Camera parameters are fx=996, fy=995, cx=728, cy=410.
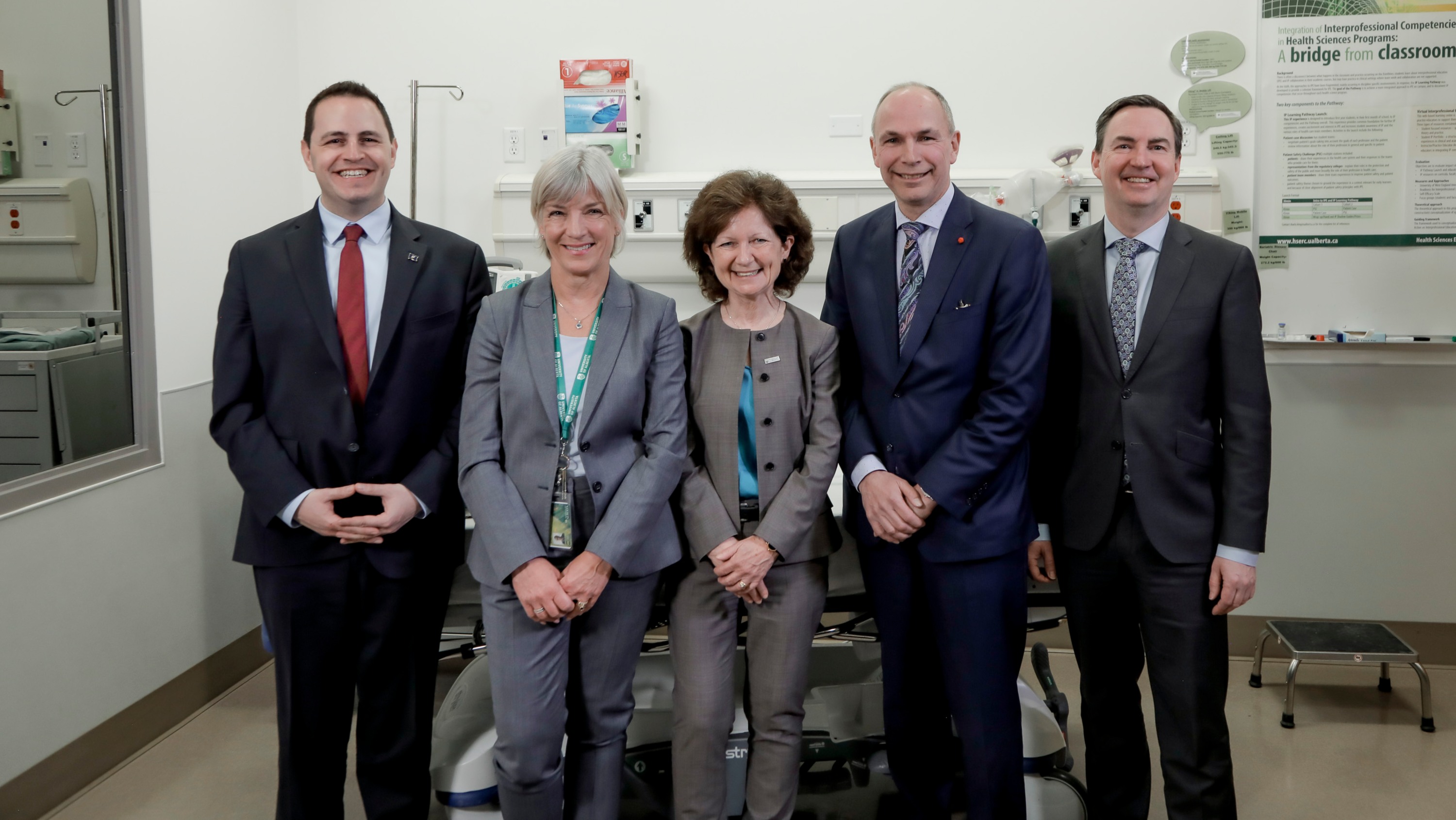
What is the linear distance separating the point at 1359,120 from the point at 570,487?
116 inches

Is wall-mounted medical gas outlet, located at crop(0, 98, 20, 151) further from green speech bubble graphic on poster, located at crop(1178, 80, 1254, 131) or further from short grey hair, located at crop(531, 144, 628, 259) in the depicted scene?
green speech bubble graphic on poster, located at crop(1178, 80, 1254, 131)

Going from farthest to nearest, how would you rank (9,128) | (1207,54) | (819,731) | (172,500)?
(1207,54)
(172,500)
(9,128)
(819,731)

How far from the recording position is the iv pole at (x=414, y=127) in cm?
359

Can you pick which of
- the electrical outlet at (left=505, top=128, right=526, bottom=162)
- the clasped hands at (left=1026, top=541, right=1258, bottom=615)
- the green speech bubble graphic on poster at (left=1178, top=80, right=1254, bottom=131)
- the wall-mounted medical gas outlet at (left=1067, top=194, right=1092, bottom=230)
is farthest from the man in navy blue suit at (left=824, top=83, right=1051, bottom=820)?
the electrical outlet at (left=505, top=128, right=526, bottom=162)

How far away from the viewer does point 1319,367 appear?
11.1 ft

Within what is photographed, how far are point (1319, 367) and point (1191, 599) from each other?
1833 millimetres

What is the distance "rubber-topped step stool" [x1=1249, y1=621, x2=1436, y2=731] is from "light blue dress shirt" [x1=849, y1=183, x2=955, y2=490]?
5.83ft

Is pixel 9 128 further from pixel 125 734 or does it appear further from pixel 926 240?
pixel 926 240

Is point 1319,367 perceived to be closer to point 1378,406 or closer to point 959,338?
point 1378,406

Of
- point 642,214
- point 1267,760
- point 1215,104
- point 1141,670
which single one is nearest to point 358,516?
point 1141,670

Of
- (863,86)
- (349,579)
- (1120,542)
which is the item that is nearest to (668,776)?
(349,579)

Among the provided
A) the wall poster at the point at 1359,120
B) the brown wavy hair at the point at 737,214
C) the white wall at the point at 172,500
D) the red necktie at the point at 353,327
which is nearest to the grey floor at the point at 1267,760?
the white wall at the point at 172,500

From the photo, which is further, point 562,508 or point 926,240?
point 926,240

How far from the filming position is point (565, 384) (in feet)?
6.39
